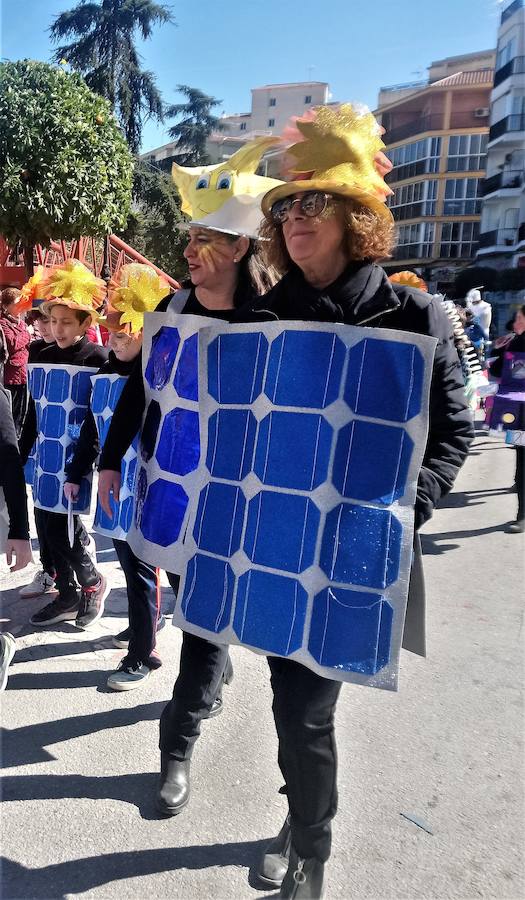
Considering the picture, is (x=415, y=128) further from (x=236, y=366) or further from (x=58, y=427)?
(x=236, y=366)

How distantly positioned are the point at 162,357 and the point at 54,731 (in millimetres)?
1540

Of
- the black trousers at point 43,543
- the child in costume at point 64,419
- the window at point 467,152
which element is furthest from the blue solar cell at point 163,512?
the window at point 467,152

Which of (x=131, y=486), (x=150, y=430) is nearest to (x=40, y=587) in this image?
(x=131, y=486)

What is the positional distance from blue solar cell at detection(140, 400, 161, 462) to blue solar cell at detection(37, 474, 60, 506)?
48.1 inches

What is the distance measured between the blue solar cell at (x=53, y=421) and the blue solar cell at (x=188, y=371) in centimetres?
142

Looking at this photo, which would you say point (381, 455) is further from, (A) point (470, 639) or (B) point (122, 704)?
(A) point (470, 639)

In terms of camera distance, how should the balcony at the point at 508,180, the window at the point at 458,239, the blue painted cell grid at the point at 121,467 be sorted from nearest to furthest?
the blue painted cell grid at the point at 121,467 < the balcony at the point at 508,180 < the window at the point at 458,239

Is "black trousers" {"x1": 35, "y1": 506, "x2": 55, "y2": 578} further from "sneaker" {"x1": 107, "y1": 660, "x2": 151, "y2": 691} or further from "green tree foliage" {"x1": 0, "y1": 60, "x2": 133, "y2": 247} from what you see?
"green tree foliage" {"x1": 0, "y1": 60, "x2": 133, "y2": 247}

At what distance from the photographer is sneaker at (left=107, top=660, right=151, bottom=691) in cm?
301

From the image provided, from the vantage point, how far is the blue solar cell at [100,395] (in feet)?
10.7

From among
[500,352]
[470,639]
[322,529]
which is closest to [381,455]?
[322,529]

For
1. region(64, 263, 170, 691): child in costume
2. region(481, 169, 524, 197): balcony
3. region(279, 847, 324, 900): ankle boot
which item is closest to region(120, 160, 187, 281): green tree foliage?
region(64, 263, 170, 691): child in costume

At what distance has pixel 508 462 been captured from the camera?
9391mm

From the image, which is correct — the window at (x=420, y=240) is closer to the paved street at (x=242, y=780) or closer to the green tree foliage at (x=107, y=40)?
the green tree foliage at (x=107, y=40)
